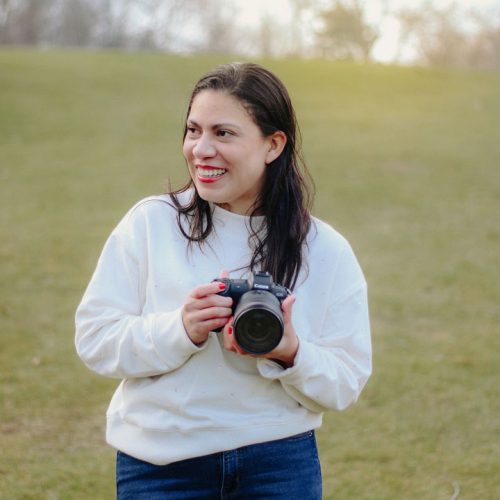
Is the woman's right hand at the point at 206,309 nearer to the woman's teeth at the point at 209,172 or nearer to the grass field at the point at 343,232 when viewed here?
the woman's teeth at the point at 209,172

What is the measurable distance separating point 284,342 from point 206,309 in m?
0.19

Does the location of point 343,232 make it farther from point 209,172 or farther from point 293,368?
point 293,368

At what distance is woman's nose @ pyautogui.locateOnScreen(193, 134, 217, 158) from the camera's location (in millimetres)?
2059

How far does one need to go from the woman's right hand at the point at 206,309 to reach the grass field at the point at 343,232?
1773 mm

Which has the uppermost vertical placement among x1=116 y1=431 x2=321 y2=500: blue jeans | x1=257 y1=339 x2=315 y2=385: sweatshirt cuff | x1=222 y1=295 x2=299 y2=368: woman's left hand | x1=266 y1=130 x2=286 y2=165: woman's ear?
x1=266 y1=130 x2=286 y2=165: woman's ear

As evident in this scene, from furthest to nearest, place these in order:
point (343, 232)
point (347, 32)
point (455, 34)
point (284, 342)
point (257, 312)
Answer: point (455, 34) → point (347, 32) → point (343, 232) → point (284, 342) → point (257, 312)

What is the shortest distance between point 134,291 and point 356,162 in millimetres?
10026

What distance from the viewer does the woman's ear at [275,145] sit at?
7.18 feet

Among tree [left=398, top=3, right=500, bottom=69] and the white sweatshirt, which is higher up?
tree [left=398, top=3, right=500, bottom=69]

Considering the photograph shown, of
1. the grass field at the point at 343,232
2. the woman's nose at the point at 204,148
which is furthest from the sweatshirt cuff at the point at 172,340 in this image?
the grass field at the point at 343,232

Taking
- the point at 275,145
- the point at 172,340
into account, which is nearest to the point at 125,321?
the point at 172,340

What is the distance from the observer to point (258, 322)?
183 cm

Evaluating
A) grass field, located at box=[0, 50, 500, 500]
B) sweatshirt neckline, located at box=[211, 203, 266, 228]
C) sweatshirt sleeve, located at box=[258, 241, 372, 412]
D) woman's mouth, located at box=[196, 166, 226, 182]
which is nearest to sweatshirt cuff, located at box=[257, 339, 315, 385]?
sweatshirt sleeve, located at box=[258, 241, 372, 412]

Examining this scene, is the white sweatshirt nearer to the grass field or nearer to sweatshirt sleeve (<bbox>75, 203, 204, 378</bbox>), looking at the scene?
sweatshirt sleeve (<bbox>75, 203, 204, 378</bbox>)
